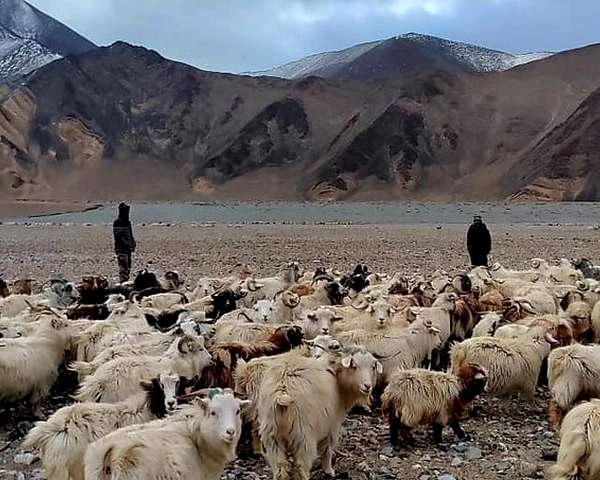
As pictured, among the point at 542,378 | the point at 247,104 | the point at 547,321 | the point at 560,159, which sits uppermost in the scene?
the point at 247,104

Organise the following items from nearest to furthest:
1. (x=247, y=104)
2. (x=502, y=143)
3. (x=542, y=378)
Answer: (x=542, y=378)
(x=502, y=143)
(x=247, y=104)

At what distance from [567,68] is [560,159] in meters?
40.3

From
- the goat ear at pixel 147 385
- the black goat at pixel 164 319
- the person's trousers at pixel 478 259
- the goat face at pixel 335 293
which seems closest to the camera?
the goat ear at pixel 147 385

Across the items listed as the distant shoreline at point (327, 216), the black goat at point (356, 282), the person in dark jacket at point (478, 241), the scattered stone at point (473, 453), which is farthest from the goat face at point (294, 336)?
the distant shoreline at point (327, 216)

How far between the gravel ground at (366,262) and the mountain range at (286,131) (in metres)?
61.1

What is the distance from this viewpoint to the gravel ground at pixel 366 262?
282 inches

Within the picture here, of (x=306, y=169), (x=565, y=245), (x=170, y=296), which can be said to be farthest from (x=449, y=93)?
(x=170, y=296)

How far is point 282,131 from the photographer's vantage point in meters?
118

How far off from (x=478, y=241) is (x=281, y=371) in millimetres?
11579

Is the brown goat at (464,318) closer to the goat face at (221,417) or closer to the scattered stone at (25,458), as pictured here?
the goat face at (221,417)

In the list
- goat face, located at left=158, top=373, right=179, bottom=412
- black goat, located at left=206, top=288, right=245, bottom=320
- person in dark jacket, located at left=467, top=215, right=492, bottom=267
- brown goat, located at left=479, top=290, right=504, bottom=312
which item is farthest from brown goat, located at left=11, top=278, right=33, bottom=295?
person in dark jacket, located at left=467, top=215, right=492, bottom=267

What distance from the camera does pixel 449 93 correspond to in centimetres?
11800

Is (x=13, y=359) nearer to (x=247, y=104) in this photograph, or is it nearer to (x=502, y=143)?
(x=502, y=143)

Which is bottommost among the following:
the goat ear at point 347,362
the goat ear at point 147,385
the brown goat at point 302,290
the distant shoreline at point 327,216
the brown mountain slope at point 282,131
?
the distant shoreline at point 327,216
